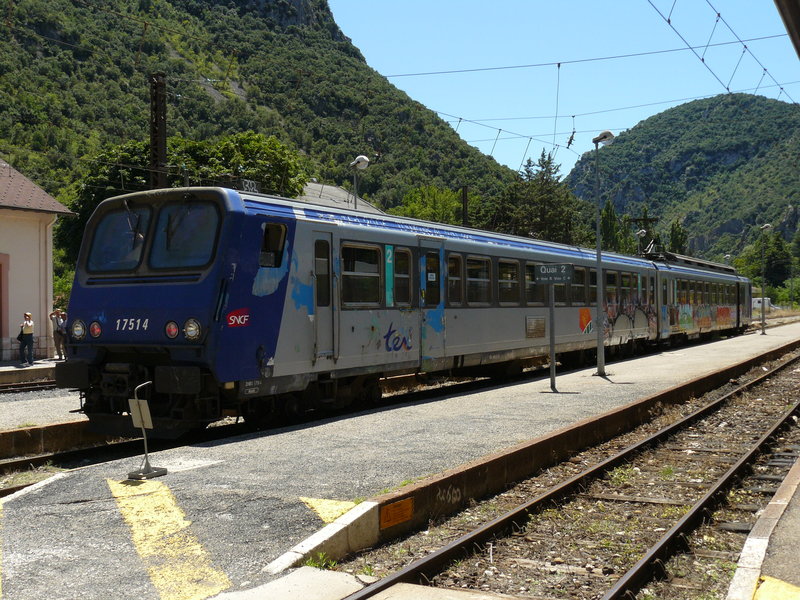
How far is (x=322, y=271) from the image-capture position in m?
11.7

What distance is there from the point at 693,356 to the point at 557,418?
15.5 meters

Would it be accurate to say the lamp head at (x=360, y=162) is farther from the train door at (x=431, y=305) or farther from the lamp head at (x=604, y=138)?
the train door at (x=431, y=305)

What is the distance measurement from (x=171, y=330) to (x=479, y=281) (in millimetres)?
7479

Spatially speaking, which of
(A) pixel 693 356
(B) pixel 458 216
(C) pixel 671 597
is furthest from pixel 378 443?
(B) pixel 458 216

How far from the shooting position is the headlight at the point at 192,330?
988cm

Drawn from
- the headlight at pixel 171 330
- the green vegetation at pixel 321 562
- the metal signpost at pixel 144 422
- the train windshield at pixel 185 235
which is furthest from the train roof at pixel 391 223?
the green vegetation at pixel 321 562

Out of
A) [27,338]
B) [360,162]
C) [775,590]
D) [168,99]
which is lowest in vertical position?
[775,590]

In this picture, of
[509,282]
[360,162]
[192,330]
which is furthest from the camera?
[360,162]

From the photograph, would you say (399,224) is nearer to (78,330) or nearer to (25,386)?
(78,330)

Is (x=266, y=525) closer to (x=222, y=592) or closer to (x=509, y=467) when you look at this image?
(x=222, y=592)

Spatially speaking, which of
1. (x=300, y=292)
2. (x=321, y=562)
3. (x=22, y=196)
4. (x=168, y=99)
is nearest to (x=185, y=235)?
(x=300, y=292)

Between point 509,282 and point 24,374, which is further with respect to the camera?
point 24,374

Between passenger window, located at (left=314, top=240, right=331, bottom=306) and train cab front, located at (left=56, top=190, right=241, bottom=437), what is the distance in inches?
68.8

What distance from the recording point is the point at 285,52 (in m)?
48.3
